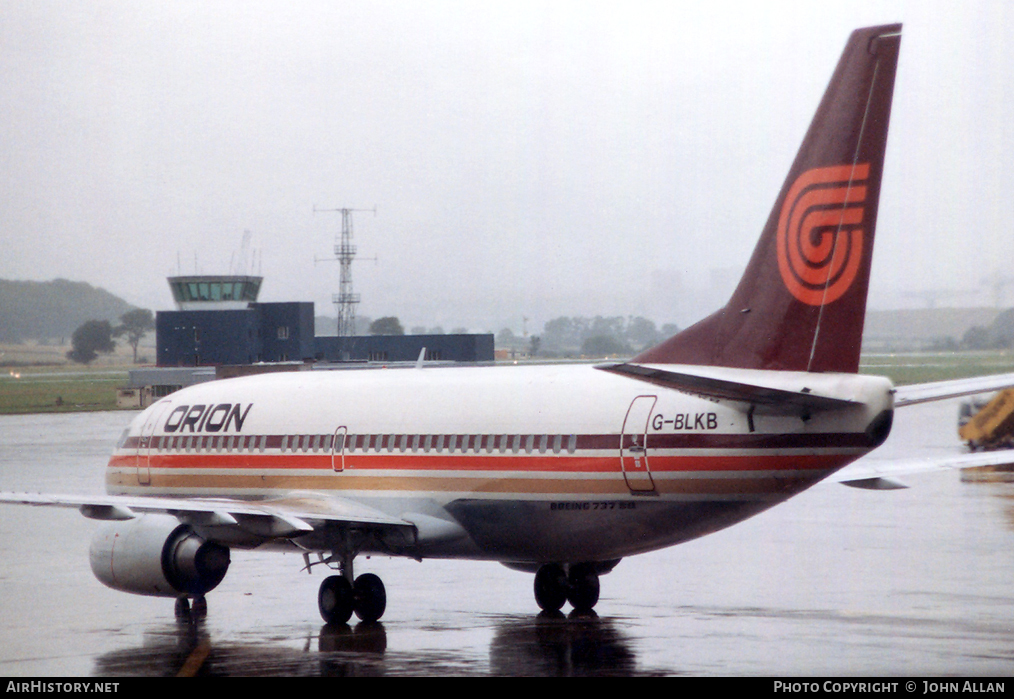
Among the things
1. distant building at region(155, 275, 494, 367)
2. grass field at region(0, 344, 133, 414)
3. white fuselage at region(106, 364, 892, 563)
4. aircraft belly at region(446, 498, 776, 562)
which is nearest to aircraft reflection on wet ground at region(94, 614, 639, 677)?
aircraft belly at region(446, 498, 776, 562)

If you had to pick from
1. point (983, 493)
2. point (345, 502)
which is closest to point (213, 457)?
point (345, 502)

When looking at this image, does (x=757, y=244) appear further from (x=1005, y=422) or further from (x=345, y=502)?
(x=1005, y=422)

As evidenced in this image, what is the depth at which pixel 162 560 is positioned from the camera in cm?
1952

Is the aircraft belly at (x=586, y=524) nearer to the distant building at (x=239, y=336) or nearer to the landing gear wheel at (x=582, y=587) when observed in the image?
the landing gear wheel at (x=582, y=587)

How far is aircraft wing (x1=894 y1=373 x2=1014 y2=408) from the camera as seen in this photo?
16.7 m

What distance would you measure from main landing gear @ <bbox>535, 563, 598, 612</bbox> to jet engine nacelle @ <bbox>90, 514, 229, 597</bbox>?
197 inches

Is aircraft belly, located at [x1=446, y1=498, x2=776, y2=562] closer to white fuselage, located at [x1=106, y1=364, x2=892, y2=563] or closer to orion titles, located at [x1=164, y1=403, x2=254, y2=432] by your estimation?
white fuselage, located at [x1=106, y1=364, x2=892, y2=563]

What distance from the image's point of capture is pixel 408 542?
20.3 m

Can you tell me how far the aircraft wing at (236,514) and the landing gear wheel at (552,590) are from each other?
2340mm

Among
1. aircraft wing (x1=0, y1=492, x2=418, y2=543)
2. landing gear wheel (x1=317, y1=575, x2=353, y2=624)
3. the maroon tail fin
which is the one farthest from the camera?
landing gear wheel (x1=317, y1=575, x2=353, y2=624)

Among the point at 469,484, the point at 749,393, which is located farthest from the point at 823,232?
the point at 469,484

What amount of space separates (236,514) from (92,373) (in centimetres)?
10623

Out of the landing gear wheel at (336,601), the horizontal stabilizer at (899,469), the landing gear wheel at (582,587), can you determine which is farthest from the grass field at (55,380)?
the horizontal stabilizer at (899,469)

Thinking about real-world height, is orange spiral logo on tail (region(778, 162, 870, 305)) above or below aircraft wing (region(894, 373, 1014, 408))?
above
